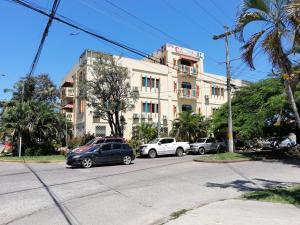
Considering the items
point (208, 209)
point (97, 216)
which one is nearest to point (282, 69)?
point (208, 209)

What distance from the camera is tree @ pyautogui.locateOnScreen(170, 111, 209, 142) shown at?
4100 cm

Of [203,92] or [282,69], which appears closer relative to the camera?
[282,69]

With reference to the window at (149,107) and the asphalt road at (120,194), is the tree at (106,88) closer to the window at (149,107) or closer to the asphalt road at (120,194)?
the window at (149,107)

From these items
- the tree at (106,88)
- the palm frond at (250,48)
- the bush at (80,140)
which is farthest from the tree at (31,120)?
the palm frond at (250,48)

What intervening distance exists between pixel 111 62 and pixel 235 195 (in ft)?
79.5

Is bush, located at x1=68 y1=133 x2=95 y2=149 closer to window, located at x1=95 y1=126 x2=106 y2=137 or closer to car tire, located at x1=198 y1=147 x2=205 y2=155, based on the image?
window, located at x1=95 y1=126 x2=106 y2=137

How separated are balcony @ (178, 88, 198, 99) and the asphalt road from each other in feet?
94.4

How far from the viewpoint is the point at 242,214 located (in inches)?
342

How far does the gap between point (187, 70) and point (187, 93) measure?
9.54 ft

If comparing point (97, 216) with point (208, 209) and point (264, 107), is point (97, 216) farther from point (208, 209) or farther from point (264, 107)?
point (264, 107)

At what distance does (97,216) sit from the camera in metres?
9.07

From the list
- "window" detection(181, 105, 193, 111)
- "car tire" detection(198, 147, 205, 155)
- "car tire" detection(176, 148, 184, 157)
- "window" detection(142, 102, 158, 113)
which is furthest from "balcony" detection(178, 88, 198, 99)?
"car tire" detection(176, 148, 184, 157)

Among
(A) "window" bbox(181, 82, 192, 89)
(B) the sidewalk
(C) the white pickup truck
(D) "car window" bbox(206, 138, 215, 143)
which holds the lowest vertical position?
(B) the sidewalk

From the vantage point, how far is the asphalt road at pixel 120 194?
9117 mm
